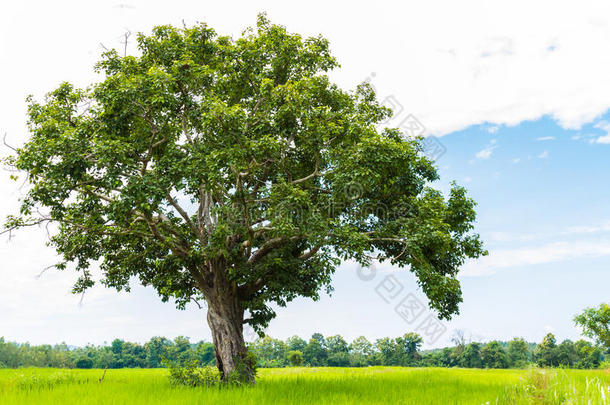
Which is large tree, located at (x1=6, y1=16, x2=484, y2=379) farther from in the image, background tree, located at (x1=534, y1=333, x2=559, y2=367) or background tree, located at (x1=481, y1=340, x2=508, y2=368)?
background tree, located at (x1=534, y1=333, x2=559, y2=367)

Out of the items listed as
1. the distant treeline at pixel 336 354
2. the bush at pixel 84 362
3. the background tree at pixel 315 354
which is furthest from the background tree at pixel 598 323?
the bush at pixel 84 362

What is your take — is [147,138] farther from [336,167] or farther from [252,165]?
[336,167]

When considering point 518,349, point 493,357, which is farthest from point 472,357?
point 518,349

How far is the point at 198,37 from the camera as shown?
16.7 meters

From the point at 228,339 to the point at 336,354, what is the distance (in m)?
56.8

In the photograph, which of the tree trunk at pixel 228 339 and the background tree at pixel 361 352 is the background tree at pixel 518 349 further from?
the tree trunk at pixel 228 339

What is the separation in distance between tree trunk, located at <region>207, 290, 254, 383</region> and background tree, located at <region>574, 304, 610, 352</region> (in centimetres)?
4949

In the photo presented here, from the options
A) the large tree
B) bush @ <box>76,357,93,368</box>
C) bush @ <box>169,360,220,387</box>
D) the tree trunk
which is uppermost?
the large tree

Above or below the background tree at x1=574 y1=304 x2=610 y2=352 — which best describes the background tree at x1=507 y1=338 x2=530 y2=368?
below

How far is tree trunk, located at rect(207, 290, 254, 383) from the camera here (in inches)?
645

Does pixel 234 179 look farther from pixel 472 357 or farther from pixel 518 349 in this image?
pixel 518 349

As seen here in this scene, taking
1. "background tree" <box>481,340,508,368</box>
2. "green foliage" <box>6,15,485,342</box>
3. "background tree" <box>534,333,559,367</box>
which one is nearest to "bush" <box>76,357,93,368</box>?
"green foliage" <box>6,15,485,342</box>

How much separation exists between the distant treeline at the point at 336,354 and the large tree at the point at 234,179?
50.5m

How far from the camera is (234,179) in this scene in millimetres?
16766
